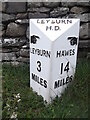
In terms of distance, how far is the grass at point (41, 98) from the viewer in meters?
3.28

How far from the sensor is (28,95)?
3.72m

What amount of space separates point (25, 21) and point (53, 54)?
1067 millimetres

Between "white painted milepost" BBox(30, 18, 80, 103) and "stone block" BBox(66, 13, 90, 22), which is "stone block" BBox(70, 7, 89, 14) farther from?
"white painted milepost" BBox(30, 18, 80, 103)

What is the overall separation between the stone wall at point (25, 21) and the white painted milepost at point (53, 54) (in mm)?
667

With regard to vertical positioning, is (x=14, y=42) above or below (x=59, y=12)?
below

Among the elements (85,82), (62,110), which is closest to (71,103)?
(62,110)

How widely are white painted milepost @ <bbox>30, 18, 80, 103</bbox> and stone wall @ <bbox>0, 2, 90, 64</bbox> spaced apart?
667 millimetres

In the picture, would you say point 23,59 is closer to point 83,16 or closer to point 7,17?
point 7,17

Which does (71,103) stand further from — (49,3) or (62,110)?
(49,3)

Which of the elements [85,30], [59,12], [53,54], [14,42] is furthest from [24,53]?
[53,54]

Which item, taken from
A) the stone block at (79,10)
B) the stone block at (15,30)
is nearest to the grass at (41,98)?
the stone block at (15,30)

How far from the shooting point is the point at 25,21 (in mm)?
4305

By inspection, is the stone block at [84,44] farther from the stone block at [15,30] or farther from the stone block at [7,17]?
the stone block at [7,17]

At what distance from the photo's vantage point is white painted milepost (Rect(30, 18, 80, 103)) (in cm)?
343
